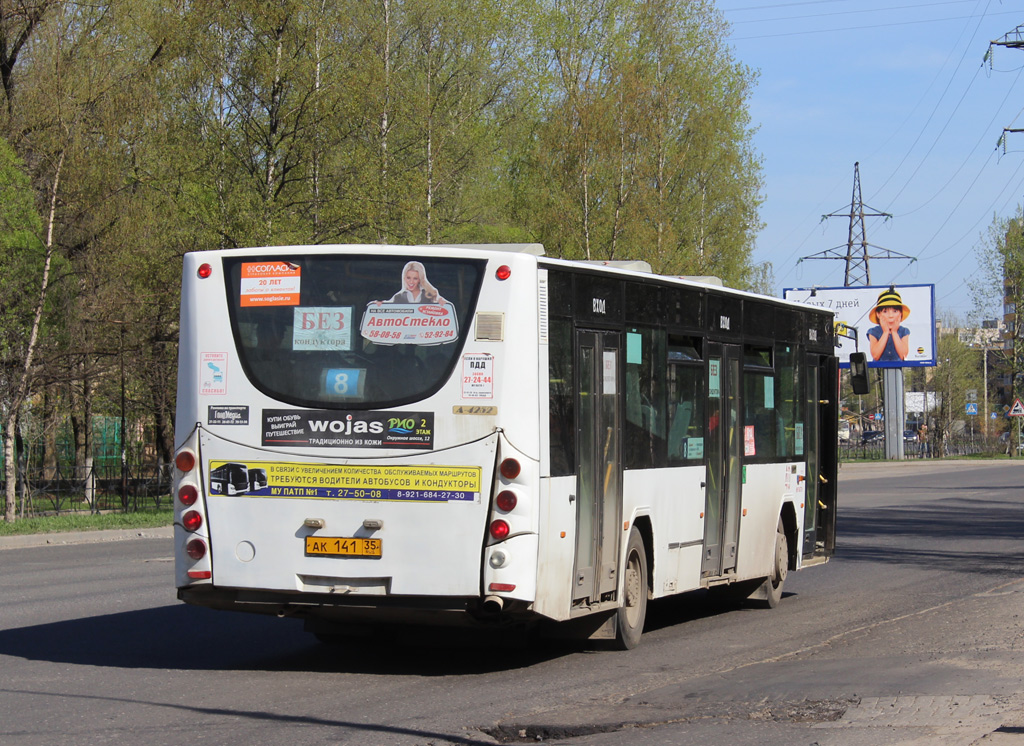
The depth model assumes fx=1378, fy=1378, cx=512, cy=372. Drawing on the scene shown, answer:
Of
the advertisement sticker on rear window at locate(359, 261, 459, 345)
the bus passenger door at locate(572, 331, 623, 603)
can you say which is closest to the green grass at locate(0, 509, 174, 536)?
the bus passenger door at locate(572, 331, 623, 603)

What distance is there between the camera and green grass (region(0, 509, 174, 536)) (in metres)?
24.0

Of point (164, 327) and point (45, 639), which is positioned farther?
point (164, 327)

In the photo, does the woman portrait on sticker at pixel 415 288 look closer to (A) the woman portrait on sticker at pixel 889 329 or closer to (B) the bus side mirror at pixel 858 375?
(B) the bus side mirror at pixel 858 375

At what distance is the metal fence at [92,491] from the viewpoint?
3042cm

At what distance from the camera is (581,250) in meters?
44.1

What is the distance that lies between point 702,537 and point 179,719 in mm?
5602

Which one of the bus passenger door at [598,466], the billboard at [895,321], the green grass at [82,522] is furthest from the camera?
the billboard at [895,321]

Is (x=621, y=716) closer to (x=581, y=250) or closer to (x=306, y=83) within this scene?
(x=306, y=83)

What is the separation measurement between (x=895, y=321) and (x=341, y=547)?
60.8 metres

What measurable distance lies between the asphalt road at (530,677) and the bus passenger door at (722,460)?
0.70 m

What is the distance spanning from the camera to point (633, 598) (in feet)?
35.6

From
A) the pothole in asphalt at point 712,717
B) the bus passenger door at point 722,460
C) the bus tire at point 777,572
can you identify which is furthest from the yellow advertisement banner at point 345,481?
the bus tire at point 777,572

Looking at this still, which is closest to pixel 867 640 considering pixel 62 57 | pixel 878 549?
pixel 878 549

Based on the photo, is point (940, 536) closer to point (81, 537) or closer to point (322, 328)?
point (81, 537)
